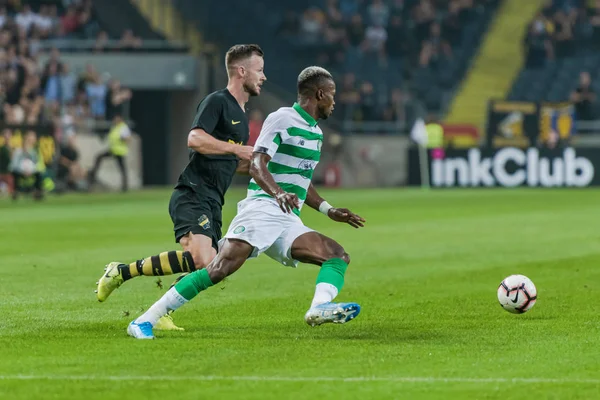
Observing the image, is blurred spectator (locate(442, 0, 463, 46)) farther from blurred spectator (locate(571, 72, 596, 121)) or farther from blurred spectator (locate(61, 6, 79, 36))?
blurred spectator (locate(61, 6, 79, 36))

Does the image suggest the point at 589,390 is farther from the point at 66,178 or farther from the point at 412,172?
the point at 412,172

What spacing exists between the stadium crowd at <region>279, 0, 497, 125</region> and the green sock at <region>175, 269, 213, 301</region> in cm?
3140

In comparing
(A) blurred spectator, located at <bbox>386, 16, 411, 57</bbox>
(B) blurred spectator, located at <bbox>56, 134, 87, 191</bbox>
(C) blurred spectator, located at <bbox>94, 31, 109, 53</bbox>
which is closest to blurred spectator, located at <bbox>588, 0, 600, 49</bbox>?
(A) blurred spectator, located at <bbox>386, 16, 411, 57</bbox>

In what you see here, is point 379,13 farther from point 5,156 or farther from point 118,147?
point 5,156

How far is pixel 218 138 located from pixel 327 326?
162 centimetres

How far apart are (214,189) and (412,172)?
92.4 ft

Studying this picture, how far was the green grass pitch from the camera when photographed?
661cm

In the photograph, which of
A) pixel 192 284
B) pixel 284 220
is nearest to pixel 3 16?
pixel 284 220

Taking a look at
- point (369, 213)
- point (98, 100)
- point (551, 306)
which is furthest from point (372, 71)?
point (551, 306)

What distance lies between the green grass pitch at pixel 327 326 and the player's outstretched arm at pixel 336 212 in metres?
0.81

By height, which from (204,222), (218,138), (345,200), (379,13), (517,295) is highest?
(379,13)

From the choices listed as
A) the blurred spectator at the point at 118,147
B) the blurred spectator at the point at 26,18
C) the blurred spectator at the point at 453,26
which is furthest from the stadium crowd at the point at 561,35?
the blurred spectator at the point at 26,18

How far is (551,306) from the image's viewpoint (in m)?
10.4

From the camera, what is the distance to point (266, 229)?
8391 millimetres
